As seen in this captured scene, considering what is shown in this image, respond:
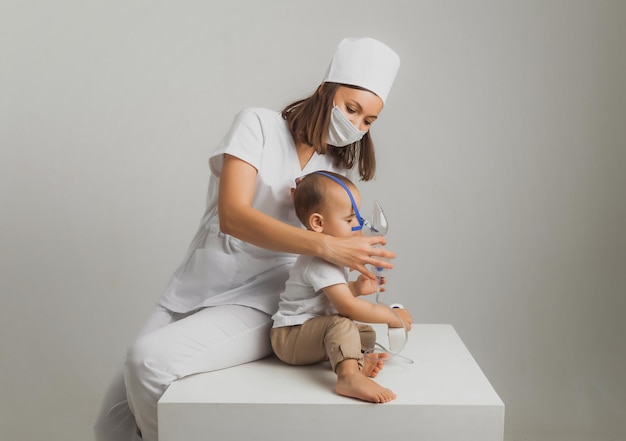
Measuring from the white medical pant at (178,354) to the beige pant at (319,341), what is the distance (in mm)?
81

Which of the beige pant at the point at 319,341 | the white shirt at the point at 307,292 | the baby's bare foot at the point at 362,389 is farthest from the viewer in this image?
the white shirt at the point at 307,292

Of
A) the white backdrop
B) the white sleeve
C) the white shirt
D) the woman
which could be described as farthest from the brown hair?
the white backdrop

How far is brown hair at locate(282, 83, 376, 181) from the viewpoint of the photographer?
206 centimetres

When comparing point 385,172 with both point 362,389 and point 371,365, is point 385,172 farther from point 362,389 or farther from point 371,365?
point 362,389

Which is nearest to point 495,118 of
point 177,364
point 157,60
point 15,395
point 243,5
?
point 243,5

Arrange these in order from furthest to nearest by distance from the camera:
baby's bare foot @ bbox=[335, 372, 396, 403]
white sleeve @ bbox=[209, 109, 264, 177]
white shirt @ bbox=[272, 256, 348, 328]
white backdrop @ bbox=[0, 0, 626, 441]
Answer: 1. white backdrop @ bbox=[0, 0, 626, 441]
2. white sleeve @ bbox=[209, 109, 264, 177]
3. white shirt @ bbox=[272, 256, 348, 328]
4. baby's bare foot @ bbox=[335, 372, 396, 403]

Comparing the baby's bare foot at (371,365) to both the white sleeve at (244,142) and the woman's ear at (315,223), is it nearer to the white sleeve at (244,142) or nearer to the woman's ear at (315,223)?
the woman's ear at (315,223)

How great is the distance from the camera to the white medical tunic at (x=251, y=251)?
2072mm

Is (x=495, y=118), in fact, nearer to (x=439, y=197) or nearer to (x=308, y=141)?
(x=439, y=197)

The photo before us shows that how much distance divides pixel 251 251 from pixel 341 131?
0.40 metres

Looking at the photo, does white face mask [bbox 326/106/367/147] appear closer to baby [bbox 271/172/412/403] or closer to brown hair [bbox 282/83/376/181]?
brown hair [bbox 282/83/376/181]

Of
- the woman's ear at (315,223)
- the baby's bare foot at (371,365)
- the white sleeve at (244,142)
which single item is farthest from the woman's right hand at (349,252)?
the white sleeve at (244,142)

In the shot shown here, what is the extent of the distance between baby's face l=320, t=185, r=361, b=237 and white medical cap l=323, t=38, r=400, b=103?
0.32 meters

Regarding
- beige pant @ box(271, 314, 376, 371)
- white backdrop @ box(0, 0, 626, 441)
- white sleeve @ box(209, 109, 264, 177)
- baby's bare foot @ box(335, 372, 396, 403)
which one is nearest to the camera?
baby's bare foot @ box(335, 372, 396, 403)
